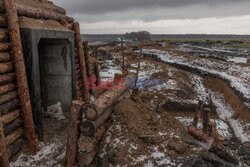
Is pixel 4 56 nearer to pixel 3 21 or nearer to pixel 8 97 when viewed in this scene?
pixel 3 21

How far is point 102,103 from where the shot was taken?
487 cm

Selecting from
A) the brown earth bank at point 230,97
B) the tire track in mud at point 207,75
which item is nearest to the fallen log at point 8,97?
the brown earth bank at point 230,97

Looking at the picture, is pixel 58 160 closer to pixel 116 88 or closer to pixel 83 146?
pixel 83 146

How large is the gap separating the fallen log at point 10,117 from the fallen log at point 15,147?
0.67 meters

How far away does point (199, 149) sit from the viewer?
457cm

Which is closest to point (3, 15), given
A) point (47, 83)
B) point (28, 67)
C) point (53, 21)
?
point (28, 67)

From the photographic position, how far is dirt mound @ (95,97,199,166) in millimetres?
4285

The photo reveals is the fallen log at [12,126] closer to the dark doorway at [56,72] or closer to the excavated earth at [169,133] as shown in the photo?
the excavated earth at [169,133]

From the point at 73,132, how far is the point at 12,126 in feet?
5.61

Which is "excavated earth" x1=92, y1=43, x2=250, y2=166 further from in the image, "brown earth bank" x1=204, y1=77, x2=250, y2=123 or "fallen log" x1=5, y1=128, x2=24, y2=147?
"fallen log" x1=5, y1=128, x2=24, y2=147

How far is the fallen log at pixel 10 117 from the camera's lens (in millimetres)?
4127

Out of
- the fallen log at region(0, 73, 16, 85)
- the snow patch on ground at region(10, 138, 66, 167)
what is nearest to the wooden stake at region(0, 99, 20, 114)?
the fallen log at region(0, 73, 16, 85)

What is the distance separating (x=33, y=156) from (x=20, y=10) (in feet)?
13.3

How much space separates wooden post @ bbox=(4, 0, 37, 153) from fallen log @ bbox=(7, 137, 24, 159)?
0.62 feet
